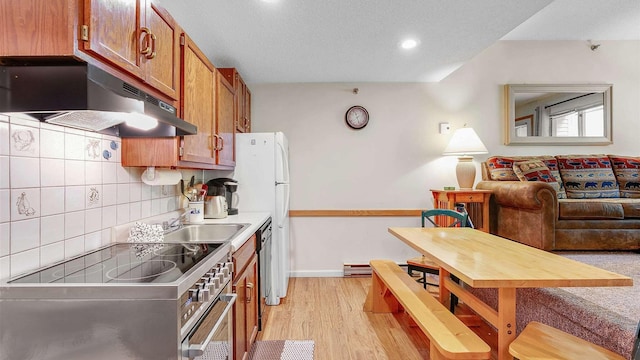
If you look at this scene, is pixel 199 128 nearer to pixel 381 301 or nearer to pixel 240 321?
pixel 240 321

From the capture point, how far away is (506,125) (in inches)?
148

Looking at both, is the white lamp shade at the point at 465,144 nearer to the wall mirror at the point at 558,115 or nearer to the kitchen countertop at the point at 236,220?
the wall mirror at the point at 558,115

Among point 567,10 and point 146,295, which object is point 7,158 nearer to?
point 146,295

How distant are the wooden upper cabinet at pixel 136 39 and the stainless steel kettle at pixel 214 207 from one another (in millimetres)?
1065

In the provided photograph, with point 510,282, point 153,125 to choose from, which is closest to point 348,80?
point 153,125

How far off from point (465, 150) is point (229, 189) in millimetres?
2572

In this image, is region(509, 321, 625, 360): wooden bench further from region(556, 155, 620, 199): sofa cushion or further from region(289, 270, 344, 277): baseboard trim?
region(556, 155, 620, 199): sofa cushion

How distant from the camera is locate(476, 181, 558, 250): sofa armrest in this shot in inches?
114

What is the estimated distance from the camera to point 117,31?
43.8 inches

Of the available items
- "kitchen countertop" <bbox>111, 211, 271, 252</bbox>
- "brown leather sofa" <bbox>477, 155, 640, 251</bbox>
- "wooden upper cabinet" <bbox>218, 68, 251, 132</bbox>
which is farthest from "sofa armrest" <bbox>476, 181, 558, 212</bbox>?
"wooden upper cabinet" <bbox>218, 68, 251, 132</bbox>

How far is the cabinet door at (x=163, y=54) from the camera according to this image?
4.46ft

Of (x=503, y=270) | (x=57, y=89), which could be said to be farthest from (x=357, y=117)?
(x=57, y=89)

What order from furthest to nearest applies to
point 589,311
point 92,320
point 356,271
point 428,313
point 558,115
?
1. point 558,115
2. point 356,271
3. point 428,313
4. point 589,311
5. point 92,320

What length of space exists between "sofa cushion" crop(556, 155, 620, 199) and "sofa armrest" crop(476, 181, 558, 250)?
81cm
